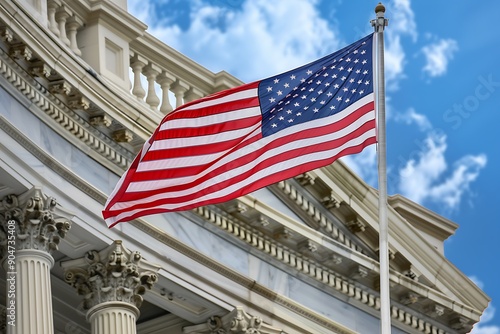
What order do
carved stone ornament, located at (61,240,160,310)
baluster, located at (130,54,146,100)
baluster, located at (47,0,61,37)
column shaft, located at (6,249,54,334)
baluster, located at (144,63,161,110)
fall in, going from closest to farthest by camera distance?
1. column shaft, located at (6,249,54,334)
2. carved stone ornament, located at (61,240,160,310)
3. baluster, located at (47,0,61,37)
4. baluster, located at (130,54,146,100)
5. baluster, located at (144,63,161,110)

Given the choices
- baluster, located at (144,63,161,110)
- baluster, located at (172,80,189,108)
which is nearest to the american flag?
baluster, located at (144,63,161,110)

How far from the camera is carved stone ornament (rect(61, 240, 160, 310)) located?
1630 inches

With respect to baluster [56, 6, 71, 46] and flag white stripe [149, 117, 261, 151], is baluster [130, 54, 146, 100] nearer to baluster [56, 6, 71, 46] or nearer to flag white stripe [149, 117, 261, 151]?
baluster [56, 6, 71, 46]

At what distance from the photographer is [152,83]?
45250 millimetres

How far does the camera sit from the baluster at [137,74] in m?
44.8

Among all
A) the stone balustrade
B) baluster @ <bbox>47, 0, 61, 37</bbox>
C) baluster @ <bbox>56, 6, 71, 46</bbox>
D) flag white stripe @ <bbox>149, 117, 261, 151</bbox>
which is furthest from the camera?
baluster @ <bbox>56, 6, 71, 46</bbox>

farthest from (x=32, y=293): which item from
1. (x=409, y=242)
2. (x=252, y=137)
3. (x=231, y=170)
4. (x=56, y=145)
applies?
(x=409, y=242)

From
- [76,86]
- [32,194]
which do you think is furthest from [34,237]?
[76,86]

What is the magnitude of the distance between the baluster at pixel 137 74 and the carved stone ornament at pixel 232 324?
4940 mm

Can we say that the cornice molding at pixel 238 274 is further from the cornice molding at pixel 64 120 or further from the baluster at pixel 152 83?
the baluster at pixel 152 83

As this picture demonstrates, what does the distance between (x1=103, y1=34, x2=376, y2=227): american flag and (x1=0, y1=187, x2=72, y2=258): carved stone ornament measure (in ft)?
4.99

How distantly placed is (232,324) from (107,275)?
3461 mm

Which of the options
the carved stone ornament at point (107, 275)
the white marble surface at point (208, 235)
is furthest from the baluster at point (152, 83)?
the carved stone ornament at point (107, 275)

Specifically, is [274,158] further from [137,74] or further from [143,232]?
[137,74]
